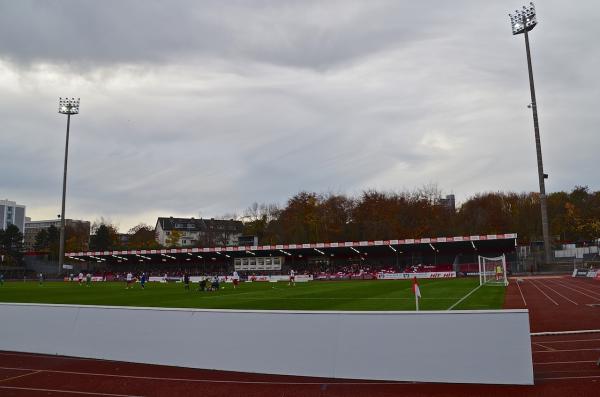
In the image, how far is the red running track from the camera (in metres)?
→ 8.68

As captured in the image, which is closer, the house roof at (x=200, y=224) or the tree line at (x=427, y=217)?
the tree line at (x=427, y=217)

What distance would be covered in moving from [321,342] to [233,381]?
1882 mm

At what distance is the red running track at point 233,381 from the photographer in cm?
868

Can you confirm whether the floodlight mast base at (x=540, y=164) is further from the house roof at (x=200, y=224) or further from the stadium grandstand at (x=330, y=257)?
the house roof at (x=200, y=224)

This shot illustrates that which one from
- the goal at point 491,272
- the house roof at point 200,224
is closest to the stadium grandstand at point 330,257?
the goal at point 491,272

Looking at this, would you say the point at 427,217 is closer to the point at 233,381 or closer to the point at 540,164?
the point at 540,164

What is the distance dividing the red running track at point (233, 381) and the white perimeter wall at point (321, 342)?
0.73ft

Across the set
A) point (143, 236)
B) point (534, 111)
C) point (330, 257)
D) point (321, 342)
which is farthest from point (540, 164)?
point (143, 236)

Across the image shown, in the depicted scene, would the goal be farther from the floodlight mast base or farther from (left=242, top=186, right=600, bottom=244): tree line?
(left=242, top=186, right=600, bottom=244): tree line

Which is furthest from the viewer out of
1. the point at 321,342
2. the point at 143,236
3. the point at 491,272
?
the point at 143,236

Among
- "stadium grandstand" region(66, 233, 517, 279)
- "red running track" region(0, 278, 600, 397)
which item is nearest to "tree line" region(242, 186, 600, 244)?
"stadium grandstand" region(66, 233, 517, 279)

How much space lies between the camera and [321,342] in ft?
32.2

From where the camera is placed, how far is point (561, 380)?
913 cm

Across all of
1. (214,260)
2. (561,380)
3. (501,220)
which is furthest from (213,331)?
(501,220)
